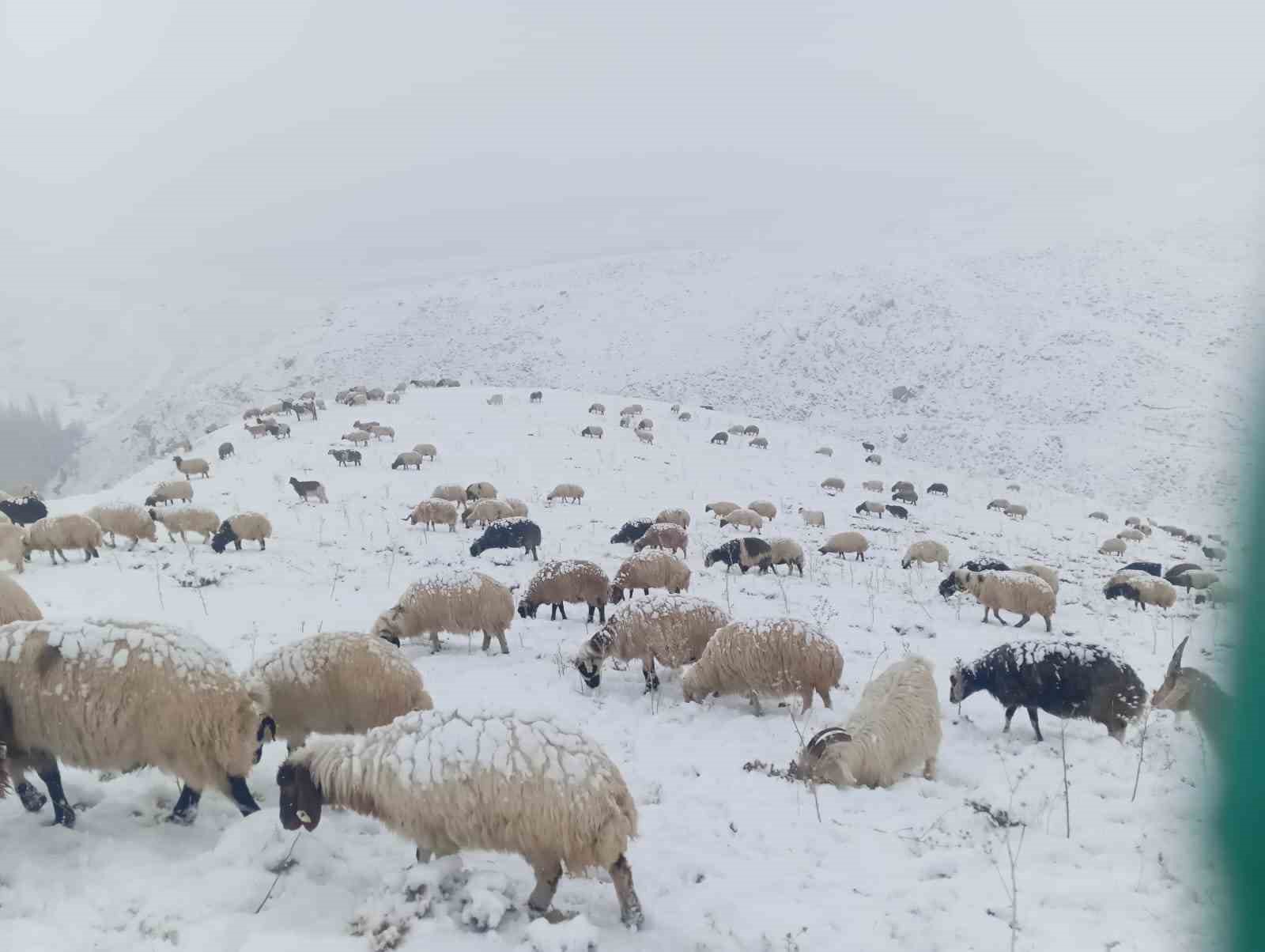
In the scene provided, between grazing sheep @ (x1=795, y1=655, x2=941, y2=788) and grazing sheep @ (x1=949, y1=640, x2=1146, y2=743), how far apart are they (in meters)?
1.00

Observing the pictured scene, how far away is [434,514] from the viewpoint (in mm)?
17828

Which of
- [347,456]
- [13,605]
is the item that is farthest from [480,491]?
[13,605]

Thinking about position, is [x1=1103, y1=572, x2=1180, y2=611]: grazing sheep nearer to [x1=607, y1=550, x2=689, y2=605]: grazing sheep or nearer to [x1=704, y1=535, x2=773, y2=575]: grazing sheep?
[x1=704, y1=535, x2=773, y2=575]: grazing sheep

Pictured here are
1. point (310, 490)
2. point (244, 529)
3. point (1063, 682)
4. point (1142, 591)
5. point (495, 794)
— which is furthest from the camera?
point (310, 490)

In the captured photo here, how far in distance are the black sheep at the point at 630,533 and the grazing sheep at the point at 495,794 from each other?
12358 mm

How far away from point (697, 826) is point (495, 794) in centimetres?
187

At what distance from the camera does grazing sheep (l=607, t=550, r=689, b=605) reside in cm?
1213

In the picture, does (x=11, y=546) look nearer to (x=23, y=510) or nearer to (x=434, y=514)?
(x=23, y=510)

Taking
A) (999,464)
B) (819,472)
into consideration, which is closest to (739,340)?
(999,464)

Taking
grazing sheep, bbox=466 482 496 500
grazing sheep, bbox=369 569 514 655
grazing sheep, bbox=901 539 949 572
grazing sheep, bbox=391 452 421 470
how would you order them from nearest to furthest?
grazing sheep, bbox=369 569 514 655 < grazing sheep, bbox=901 539 949 572 < grazing sheep, bbox=466 482 496 500 < grazing sheep, bbox=391 452 421 470

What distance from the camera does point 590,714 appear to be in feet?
25.1

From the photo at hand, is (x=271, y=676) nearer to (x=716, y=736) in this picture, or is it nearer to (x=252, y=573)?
(x=716, y=736)

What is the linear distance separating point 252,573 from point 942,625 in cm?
1178

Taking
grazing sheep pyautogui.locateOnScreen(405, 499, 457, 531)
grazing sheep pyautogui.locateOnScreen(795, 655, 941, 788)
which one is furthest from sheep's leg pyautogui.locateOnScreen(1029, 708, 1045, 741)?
grazing sheep pyautogui.locateOnScreen(405, 499, 457, 531)
